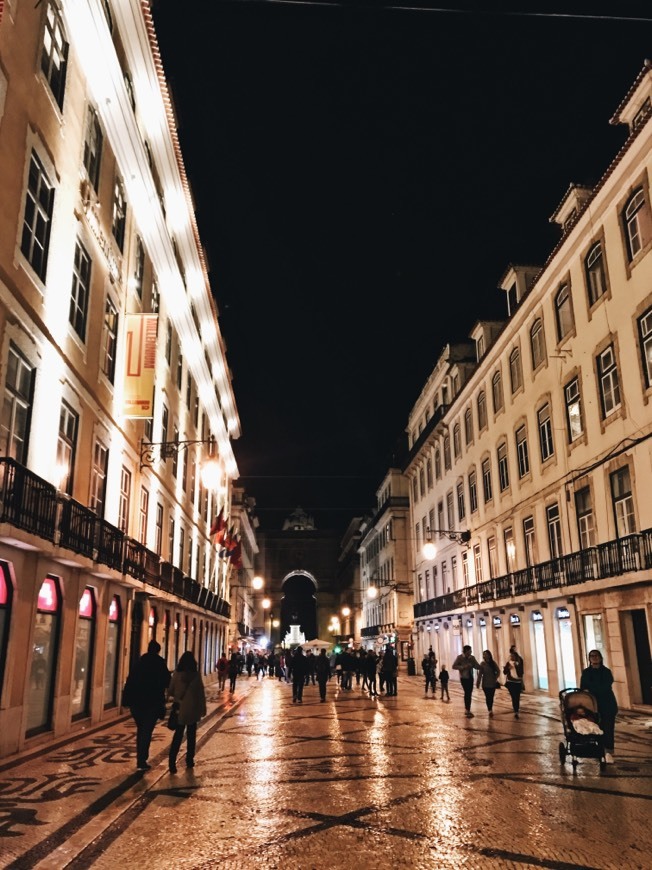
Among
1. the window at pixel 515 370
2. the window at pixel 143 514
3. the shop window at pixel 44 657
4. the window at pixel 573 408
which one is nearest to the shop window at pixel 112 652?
the window at pixel 143 514

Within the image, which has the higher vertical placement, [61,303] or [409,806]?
[61,303]

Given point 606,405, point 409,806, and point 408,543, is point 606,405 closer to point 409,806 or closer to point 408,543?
point 409,806

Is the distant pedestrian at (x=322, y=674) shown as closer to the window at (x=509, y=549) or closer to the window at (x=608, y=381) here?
the window at (x=509, y=549)

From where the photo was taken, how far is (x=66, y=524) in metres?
14.0

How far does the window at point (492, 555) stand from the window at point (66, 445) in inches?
837

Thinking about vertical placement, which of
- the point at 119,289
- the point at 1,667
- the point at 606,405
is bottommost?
the point at 1,667

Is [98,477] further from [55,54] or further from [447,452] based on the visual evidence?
[447,452]

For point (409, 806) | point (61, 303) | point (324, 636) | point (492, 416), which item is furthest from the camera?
point (324, 636)

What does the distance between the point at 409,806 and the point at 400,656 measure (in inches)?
1910

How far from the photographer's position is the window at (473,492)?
35719 millimetres

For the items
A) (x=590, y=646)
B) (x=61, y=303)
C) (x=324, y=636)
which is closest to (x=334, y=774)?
(x=61, y=303)

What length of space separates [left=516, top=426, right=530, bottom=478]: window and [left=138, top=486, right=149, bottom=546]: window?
1458cm

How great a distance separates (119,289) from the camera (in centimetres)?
1994

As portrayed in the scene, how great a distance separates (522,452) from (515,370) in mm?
3526
